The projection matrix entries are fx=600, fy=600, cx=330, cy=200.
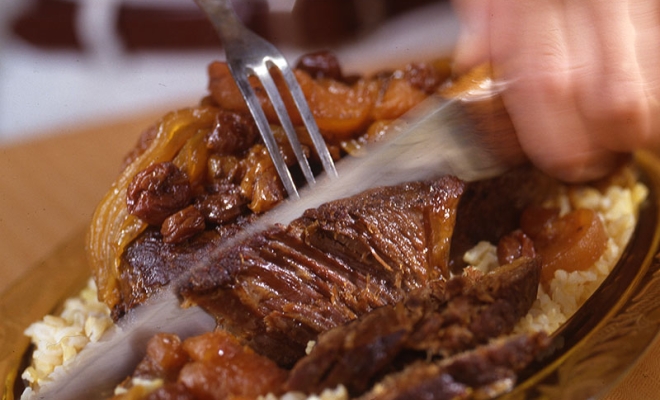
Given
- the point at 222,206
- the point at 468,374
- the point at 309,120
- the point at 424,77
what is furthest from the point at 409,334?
the point at 424,77

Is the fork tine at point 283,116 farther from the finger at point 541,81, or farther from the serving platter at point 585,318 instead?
the serving platter at point 585,318

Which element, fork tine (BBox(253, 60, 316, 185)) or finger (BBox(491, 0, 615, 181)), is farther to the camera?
fork tine (BBox(253, 60, 316, 185))

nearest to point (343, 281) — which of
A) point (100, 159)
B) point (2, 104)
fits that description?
point (100, 159)

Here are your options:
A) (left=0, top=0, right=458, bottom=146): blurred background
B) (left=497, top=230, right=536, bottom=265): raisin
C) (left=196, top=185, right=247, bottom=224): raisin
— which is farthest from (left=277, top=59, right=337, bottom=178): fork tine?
(left=0, top=0, right=458, bottom=146): blurred background

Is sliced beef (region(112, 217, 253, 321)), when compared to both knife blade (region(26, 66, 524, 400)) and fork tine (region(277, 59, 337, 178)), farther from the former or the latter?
fork tine (region(277, 59, 337, 178))

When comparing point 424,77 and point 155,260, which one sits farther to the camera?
point 424,77

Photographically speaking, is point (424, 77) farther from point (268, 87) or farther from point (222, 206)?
point (222, 206)
